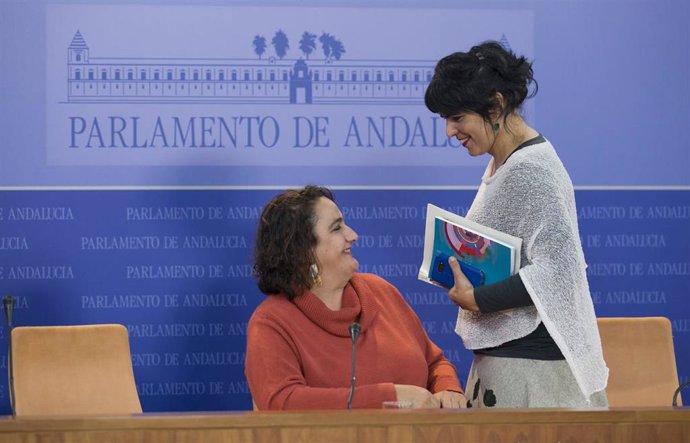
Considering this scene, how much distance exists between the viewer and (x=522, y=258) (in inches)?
101

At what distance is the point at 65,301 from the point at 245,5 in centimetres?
133

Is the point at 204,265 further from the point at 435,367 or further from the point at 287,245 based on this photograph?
the point at 435,367

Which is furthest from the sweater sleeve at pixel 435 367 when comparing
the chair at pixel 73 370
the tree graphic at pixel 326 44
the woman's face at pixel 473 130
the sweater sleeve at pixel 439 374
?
the tree graphic at pixel 326 44

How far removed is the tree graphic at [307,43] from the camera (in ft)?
12.8

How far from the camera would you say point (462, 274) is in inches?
103

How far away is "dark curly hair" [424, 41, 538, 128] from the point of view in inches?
99.7

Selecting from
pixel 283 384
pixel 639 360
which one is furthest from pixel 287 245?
pixel 639 360

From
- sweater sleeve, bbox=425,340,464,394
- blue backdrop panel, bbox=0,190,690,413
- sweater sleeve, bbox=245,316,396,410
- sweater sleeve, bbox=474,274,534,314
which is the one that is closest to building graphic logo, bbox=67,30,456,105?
blue backdrop panel, bbox=0,190,690,413

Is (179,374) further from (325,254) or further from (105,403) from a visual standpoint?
(325,254)

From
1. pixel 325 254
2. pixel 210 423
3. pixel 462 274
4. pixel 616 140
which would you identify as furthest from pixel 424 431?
pixel 616 140

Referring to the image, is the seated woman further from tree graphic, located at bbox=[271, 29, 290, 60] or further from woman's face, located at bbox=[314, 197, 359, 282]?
tree graphic, located at bbox=[271, 29, 290, 60]

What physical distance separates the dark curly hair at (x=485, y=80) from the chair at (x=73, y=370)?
1612 millimetres

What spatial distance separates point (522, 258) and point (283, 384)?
70 centimetres

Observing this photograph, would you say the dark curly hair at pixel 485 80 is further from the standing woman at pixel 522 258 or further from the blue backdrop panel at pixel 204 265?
the blue backdrop panel at pixel 204 265
